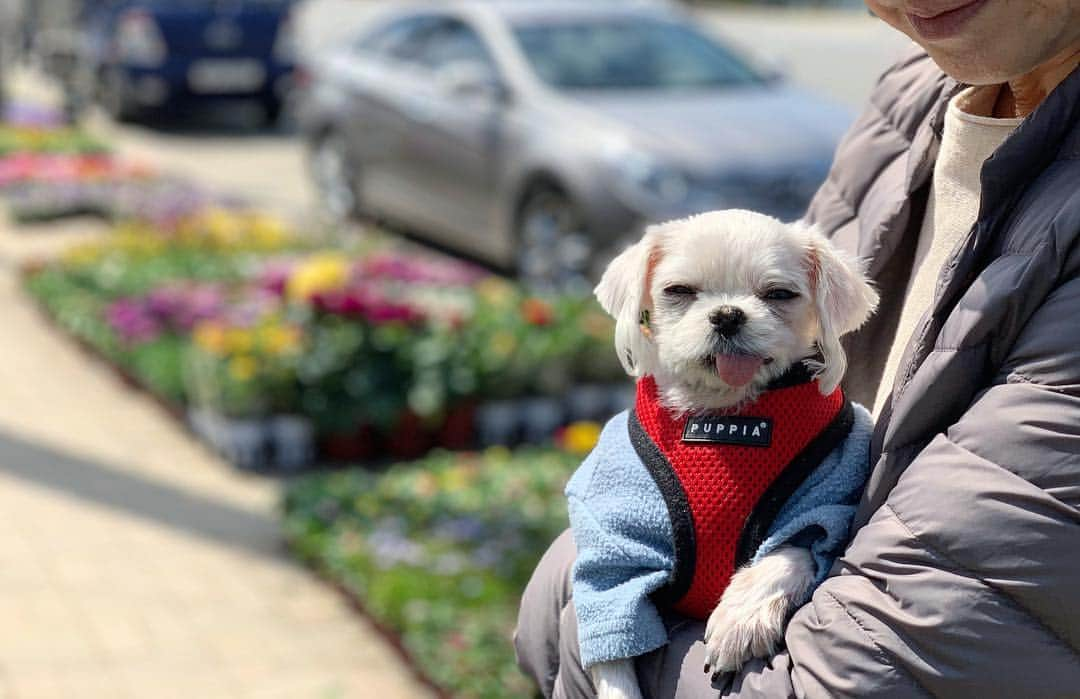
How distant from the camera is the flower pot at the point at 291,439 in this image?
6125 millimetres

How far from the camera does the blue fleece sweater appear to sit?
1.73 m

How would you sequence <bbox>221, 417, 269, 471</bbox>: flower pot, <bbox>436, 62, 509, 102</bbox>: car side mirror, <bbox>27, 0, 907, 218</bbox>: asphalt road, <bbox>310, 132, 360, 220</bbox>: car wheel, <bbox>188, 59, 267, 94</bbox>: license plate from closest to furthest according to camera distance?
1. <bbox>221, 417, 269, 471</bbox>: flower pot
2. <bbox>436, 62, 509, 102</bbox>: car side mirror
3. <bbox>310, 132, 360, 220</bbox>: car wheel
4. <bbox>27, 0, 907, 218</bbox>: asphalt road
5. <bbox>188, 59, 267, 94</bbox>: license plate

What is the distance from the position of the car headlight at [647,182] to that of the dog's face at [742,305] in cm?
598

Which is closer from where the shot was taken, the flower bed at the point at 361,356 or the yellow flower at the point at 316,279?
the flower bed at the point at 361,356

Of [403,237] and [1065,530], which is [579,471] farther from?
[403,237]

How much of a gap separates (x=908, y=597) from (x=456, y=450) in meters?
4.91

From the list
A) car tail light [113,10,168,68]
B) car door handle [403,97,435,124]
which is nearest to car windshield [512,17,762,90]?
car door handle [403,97,435,124]

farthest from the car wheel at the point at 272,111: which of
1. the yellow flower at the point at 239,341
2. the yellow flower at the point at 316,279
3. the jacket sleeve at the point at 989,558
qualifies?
the jacket sleeve at the point at 989,558

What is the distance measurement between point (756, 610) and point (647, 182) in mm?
6362

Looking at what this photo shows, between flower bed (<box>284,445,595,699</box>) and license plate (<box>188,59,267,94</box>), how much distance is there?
37.9 feet

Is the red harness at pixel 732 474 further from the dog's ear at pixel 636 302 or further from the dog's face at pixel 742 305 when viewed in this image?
the dog's ear at pixel 636 302

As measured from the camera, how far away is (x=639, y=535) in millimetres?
1794

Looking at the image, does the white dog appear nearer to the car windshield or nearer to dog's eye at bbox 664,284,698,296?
dog's eye at bbox 664,284,698,296

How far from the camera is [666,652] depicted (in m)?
1.76
